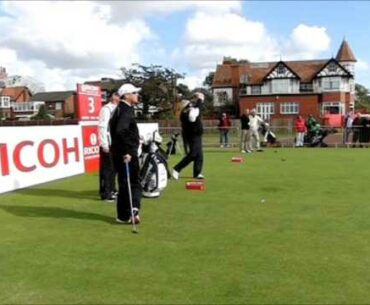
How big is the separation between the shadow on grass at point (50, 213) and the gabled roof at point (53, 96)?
120 metres

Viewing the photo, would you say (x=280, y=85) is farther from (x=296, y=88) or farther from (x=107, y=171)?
(x=107, y=171)

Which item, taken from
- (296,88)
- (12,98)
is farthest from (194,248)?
(12,98)

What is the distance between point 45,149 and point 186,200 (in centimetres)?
481

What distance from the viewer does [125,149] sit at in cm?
835

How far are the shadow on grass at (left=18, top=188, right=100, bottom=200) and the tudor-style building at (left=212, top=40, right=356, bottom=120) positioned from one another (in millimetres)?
71976

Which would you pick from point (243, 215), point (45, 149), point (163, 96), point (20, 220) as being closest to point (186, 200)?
point (243, 215)

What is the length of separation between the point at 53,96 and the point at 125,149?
411 ft

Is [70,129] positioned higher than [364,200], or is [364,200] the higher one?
[70,129]

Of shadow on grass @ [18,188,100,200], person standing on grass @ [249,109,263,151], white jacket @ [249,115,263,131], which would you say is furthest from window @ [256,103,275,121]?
shadow on grass @ [18,188,100,200]

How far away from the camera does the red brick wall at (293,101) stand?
279 ft

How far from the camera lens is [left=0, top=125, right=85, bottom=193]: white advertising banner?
12445mm

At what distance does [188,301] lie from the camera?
16.6ft

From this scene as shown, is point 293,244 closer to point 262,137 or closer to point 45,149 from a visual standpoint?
point 45,149

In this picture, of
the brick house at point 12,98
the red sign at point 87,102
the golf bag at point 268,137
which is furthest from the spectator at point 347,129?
the brick house at point 12,98
